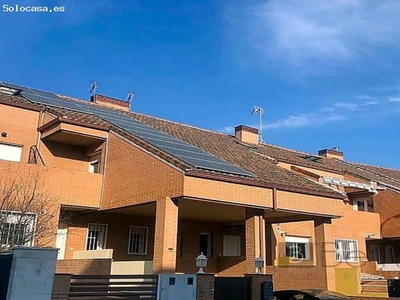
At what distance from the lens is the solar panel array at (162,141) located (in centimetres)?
1570

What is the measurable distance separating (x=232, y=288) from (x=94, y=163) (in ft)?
32.5

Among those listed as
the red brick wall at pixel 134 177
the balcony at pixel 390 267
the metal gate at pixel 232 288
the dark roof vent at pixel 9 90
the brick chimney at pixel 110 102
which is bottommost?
the metal gate at pixel 232 288

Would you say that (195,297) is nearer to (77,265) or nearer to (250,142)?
(77,265)

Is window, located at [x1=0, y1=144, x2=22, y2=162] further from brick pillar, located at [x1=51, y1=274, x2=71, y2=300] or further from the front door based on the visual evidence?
brick pillar, located at [x1=51, y1=274, x2=71, y2=300]

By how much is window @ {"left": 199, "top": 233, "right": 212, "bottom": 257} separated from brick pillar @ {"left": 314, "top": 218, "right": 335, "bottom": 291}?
19.8 ft

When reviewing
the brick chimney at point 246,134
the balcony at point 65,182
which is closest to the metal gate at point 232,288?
the balcony at point 65,182

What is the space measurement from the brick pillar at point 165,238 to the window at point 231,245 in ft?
30.7

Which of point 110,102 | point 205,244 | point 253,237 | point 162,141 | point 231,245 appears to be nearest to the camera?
point 253,237

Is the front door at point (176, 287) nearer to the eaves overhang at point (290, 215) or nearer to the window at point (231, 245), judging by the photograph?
the eaves overhang at point (290, 215)

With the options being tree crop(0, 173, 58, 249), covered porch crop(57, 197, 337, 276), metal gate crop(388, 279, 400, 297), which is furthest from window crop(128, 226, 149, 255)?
metal gate crop(388, 279, 400, 297)

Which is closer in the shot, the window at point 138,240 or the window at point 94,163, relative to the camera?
the window at point 94,163

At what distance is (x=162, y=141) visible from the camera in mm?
17656

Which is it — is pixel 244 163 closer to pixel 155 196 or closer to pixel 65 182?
pixel 155 196

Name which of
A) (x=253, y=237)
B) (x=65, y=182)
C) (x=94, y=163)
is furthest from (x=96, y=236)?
(x=253, y=237)
